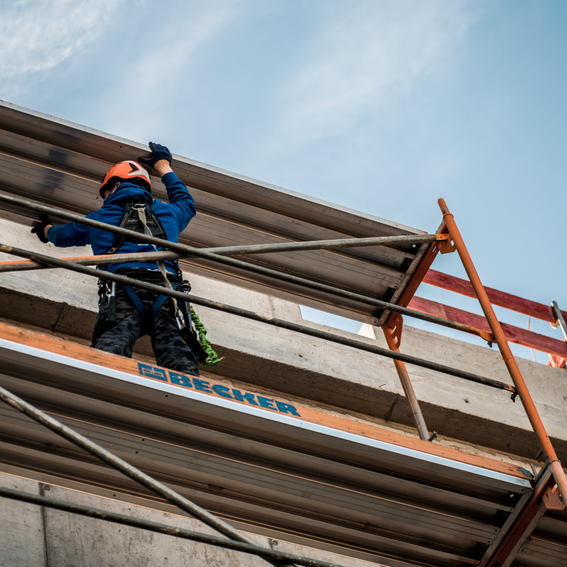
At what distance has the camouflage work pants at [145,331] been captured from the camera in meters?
4.12

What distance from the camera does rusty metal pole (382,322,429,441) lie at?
5.30m

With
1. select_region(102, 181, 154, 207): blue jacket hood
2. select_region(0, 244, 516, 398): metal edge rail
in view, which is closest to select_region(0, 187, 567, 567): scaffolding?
select_region(0, 244, 516, 398): metal edge rail

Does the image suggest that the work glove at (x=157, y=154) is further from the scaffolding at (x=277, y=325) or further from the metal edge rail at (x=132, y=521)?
the metal edge rail at (x=132, y=521)

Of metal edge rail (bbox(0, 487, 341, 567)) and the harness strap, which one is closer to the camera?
metal edge rail (bbox(0, 487, 341, 567))

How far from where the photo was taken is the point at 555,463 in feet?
11.9

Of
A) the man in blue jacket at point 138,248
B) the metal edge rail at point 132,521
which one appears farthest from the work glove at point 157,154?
the metal edge rail at point 132,521

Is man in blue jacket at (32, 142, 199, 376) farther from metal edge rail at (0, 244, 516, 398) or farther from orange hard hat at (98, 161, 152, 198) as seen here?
metal edge rail at (0, 244, 516, 398)

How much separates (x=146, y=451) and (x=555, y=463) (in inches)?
87.3

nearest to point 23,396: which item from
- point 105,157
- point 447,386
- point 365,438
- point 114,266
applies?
point 114,266

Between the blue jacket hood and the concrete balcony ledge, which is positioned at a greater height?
the concrete balcony ledge

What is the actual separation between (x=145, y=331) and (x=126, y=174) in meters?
1.28

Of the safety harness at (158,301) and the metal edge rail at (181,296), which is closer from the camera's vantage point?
A: the metal edge rail at (181,296)

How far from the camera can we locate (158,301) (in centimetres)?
453

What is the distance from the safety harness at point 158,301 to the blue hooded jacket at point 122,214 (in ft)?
0.32
